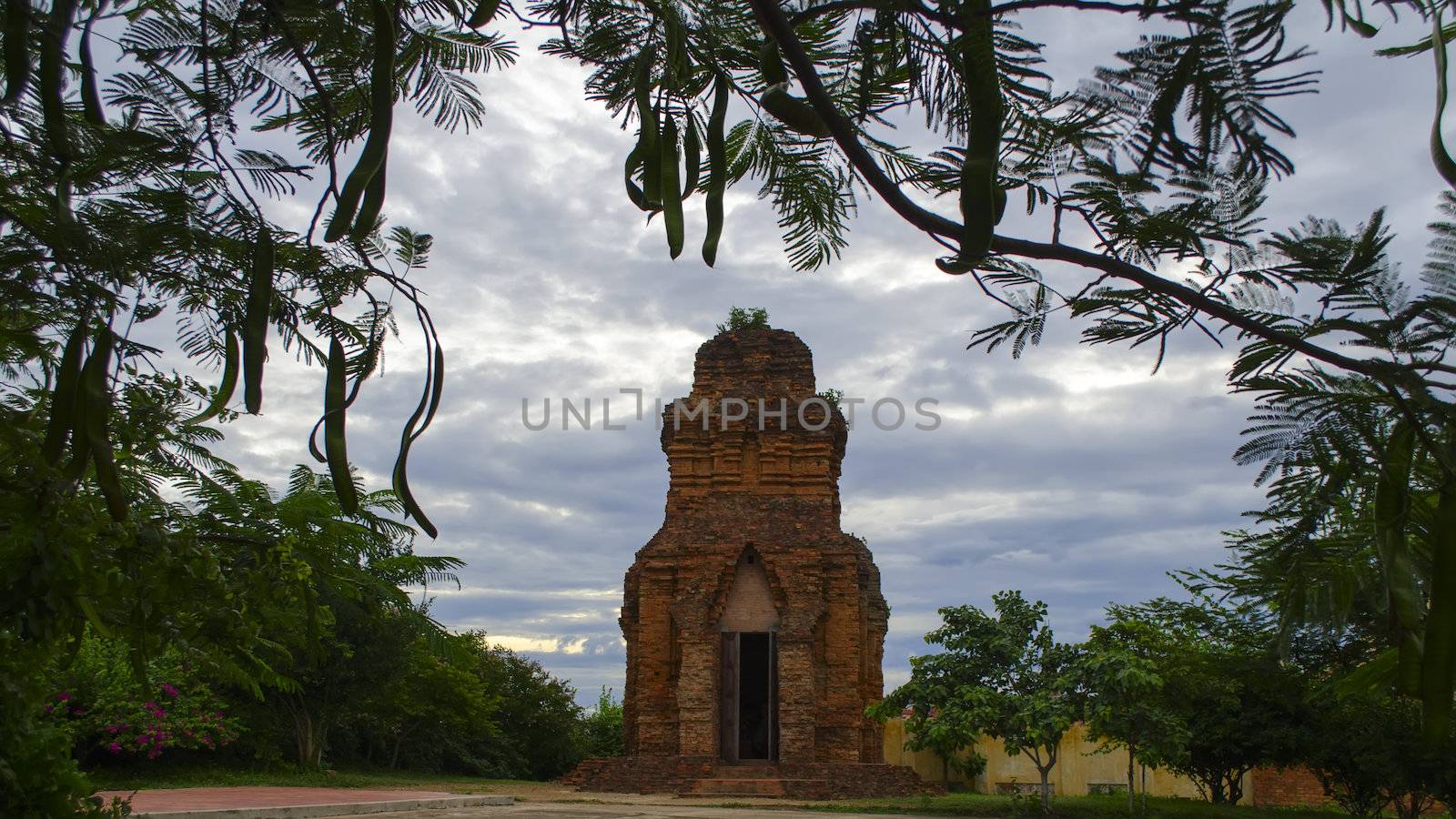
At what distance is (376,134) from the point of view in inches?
65.9

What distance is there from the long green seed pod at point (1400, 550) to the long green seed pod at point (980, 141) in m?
0.99

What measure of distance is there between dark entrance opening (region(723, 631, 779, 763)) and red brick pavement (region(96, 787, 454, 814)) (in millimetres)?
4701

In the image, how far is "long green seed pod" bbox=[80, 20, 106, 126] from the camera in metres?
2.23

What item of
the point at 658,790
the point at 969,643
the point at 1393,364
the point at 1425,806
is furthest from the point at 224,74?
the point at 1425,806

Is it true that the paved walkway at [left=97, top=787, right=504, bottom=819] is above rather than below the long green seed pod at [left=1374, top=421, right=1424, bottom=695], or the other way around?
below

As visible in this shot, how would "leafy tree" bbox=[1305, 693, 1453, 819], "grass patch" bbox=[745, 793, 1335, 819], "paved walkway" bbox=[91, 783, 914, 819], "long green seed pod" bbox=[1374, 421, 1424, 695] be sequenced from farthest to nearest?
"grass patch" bbox=[745, 793, 1335, 819]
"leafy tree" bbox=[1305, 693, 1453, 819]
"paved walkway" bbox=[91, 783, 914, 819]
"long green seed pod" bbox=[1374, 421, 1424, 695]

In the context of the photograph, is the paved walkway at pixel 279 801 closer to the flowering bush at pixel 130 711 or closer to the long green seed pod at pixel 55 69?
the flowering bush at pixel 130 711

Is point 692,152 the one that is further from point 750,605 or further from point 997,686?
point 750,605

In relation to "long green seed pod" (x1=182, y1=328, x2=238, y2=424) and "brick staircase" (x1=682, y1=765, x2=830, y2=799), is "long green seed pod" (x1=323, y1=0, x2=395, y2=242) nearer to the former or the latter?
"long green seed pod" (x1=182, y1=328, x2=238, y2=424)

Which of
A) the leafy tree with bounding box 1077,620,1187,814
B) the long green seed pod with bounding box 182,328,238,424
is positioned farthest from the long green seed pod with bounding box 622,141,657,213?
the leafy tree with bounding box 1077,620,1187,814

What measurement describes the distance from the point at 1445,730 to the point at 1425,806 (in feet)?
55.6

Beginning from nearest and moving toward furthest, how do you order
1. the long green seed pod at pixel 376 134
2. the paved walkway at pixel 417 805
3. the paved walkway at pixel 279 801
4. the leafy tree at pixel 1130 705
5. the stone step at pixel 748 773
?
the long green seed pod at pixel 376 134
the paved walkway at pixel 279 801
the paved walkway at pixel 417 805
the leafy tree at pixel 1130 705
the stone step at pixel 748 773

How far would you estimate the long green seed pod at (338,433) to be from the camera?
1878 millimetres

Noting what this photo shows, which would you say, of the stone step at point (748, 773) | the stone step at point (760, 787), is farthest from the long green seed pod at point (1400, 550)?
the stone step at point (748, 773)
